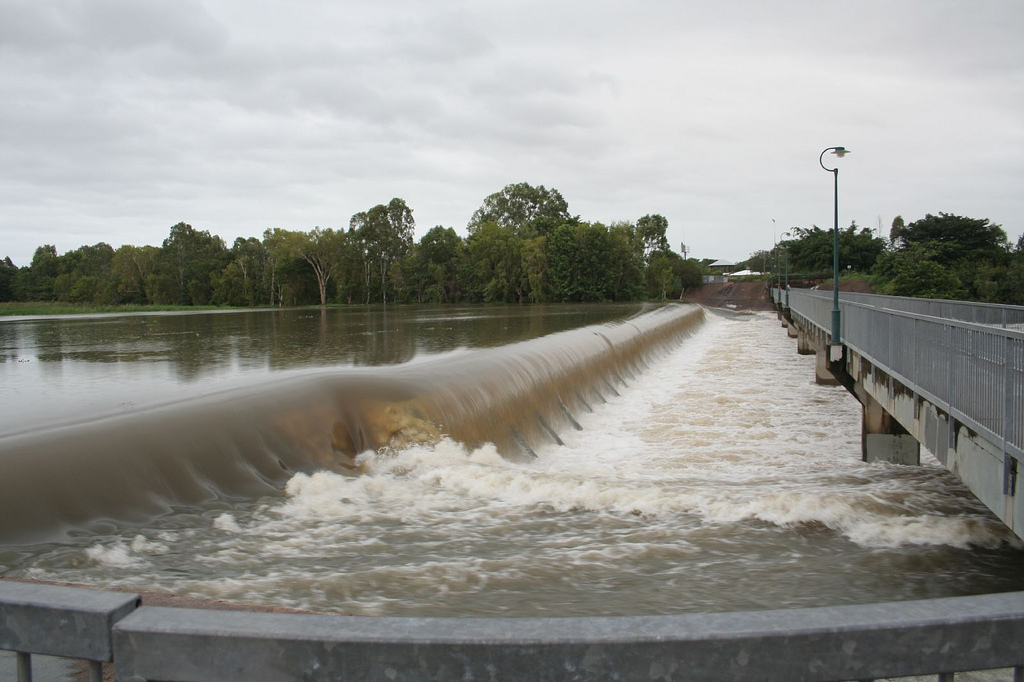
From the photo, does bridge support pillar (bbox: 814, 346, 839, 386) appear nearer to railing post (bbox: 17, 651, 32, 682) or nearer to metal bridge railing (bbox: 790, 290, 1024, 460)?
metal bridge railing (bbox: 790, 290, 1024, 460)

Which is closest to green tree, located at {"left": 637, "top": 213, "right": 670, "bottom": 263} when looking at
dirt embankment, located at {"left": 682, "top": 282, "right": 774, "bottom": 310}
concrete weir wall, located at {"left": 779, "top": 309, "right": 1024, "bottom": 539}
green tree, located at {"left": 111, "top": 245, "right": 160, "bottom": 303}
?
dirt embankment, located at {"left": 682, "top": 282, "right": 774, "bottom": 310}

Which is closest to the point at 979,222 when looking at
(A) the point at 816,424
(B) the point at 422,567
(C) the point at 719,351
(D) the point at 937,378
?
(C) the point at 719,351

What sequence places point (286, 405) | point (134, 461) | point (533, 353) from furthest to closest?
1. point (533, 353)
2. point (286, 405)
3. point (134, 461)

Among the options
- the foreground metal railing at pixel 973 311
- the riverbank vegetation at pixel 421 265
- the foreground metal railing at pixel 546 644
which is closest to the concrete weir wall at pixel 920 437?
the foreground metal railing at pixel 973 311

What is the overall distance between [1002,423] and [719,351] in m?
26.8

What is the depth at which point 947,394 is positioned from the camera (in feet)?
26.0

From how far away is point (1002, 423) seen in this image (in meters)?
6.35

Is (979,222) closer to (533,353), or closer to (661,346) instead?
(661,346)

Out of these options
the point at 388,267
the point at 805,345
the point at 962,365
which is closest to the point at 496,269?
the point at 388,267

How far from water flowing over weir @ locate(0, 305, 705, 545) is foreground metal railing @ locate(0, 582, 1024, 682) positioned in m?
5.07

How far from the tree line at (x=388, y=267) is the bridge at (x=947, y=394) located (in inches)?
2936

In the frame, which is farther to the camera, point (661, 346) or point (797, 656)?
point (661, 346)

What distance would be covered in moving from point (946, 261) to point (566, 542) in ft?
241

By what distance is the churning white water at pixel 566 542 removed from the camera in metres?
5.84
